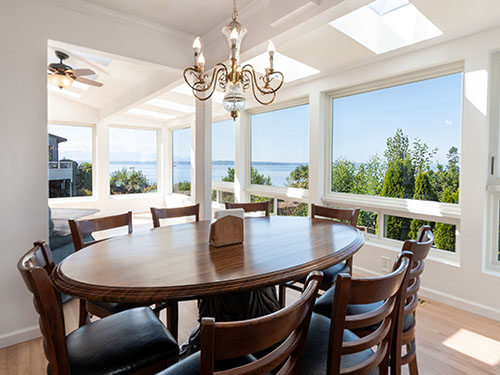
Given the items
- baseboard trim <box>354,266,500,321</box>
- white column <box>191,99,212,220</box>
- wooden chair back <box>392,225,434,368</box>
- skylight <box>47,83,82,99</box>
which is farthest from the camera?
skylight <box>47,83,82,99</box>

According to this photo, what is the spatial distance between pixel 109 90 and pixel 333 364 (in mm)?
5996

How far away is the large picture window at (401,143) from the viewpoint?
9.22 ft

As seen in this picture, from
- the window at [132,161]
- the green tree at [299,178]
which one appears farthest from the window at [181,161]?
the green tree at [299,178]

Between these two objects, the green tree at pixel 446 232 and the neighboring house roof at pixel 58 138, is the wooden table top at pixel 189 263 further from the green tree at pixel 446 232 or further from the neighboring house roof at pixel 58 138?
the neighboring house roof at pixel 58 138

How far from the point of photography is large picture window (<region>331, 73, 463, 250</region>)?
9.22 ft

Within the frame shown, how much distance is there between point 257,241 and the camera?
1.71 metres

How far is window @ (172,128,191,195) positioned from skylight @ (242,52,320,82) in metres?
Result: 4.00

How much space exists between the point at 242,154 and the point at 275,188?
932mm

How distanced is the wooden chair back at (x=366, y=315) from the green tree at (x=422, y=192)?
2.16 metres

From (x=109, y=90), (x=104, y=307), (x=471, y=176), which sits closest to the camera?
(x=104, y=307)

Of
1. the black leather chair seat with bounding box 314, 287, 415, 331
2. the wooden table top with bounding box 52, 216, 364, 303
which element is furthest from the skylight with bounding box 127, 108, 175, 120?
the black leather chair seat with bounding box 314, 287, 415, 331

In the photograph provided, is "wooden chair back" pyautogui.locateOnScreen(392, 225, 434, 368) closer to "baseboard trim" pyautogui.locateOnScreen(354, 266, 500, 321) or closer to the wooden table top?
the wooden table top

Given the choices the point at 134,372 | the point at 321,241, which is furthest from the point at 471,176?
the point at 134,372

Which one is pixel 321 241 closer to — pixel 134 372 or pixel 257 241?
pixel 257 241
